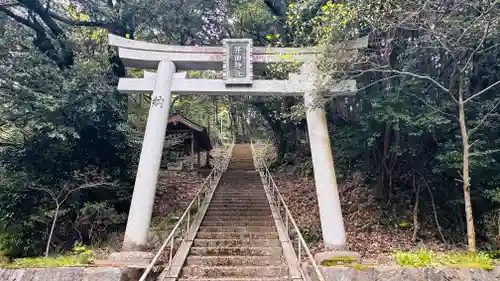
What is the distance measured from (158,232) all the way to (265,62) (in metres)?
5.45

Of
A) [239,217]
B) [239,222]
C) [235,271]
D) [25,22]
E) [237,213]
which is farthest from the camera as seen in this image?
[25,22]

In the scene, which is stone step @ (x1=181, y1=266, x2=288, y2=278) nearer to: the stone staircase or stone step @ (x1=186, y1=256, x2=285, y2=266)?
the stone staircase

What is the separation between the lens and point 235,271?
649 cm

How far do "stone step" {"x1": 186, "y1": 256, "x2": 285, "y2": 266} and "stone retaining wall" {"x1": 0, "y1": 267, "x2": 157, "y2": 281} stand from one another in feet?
5.30

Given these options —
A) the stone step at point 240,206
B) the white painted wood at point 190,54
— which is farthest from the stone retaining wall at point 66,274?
the stone step at point 240,206

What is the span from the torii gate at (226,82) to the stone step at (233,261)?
5.42 ft

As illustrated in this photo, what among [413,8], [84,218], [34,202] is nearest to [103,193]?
[84,218]

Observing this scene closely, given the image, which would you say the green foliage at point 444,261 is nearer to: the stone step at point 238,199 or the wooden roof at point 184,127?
the stone step at point 238,199

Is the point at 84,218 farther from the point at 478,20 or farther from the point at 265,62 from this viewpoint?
the point at 478,20

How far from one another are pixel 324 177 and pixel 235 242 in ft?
7.66

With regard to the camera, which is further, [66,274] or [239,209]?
[239,209]

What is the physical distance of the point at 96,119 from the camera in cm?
966

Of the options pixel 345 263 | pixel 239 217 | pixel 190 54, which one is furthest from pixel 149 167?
pixel 345 263

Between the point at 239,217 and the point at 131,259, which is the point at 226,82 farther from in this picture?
the point at 131,259
